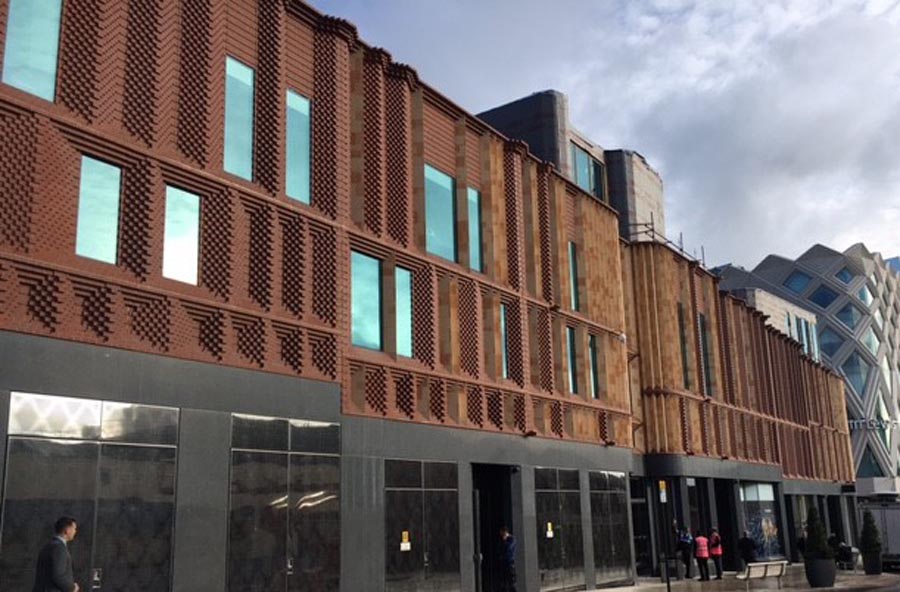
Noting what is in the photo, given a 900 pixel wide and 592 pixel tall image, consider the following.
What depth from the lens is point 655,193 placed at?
46.4 m

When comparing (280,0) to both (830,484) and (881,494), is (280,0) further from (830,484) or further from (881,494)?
(881,494)

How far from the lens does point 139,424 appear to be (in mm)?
15289

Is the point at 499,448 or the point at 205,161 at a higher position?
the point at 205,161

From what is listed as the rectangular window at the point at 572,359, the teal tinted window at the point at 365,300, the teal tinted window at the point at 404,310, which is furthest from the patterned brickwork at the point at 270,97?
the rectangular window at the point at 572,359

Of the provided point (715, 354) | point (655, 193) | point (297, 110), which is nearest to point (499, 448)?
point (297, 110)

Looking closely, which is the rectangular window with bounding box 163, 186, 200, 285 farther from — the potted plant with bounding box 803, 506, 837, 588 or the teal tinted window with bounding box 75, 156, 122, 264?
the potted plant with bounding box 803, 506, 837, 588

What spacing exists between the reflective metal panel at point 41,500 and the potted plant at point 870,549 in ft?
104

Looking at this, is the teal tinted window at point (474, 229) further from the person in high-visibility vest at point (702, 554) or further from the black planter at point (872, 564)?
the black planter at point (872, 564)

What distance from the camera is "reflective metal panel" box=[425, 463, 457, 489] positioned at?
21734mm

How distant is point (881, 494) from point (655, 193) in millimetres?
54409

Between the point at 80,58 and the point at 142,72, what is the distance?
1214mm

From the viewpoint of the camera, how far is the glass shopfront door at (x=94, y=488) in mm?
13320

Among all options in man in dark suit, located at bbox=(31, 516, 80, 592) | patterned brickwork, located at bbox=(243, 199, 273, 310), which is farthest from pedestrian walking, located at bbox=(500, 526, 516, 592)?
man in dark suit, located at bbox=(31, 516, 80, 592)

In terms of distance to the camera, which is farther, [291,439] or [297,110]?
[297,110]
